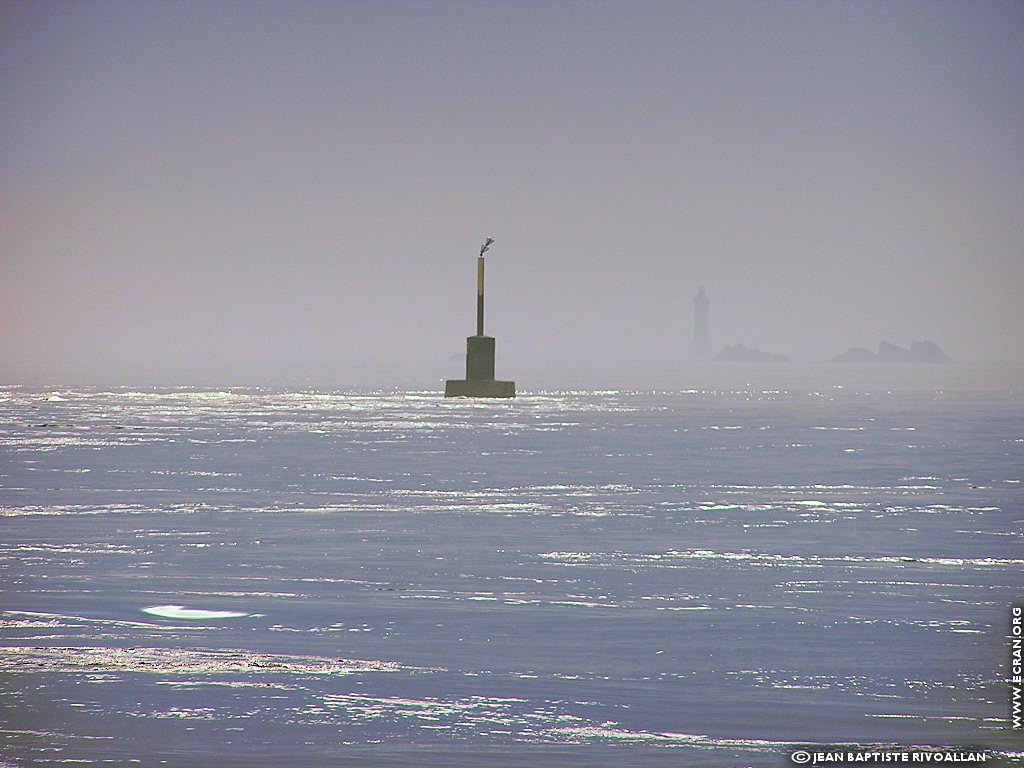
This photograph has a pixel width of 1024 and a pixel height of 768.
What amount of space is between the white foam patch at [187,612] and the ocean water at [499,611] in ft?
0.24

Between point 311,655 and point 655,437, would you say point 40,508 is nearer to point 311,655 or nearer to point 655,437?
point 311,655

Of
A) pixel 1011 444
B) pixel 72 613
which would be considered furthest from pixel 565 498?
pixel 1011 444

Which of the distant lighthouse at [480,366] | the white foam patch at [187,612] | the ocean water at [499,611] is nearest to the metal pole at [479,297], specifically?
the distant lighthouse at [480,366]

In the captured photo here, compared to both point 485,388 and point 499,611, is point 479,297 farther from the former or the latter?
point 499,611

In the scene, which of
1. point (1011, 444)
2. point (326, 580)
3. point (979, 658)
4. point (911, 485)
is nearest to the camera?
point (979, 658)

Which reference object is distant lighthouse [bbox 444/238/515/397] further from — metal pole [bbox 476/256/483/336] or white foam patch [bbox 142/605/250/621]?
white foam patch [bbox 142/605/250/621]

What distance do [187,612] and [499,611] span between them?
2.57 meters

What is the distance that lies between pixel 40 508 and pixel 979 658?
16.5 m

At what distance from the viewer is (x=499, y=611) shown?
14586 millimetres

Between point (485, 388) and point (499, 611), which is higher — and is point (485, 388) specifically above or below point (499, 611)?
above

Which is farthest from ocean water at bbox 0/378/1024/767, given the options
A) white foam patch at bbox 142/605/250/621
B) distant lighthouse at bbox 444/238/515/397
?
distant lighthouse at bbox 444/238/515/397

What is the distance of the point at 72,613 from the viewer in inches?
563

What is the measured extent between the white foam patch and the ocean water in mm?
72

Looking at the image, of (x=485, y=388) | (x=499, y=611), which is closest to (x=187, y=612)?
(x=499, y=611)
